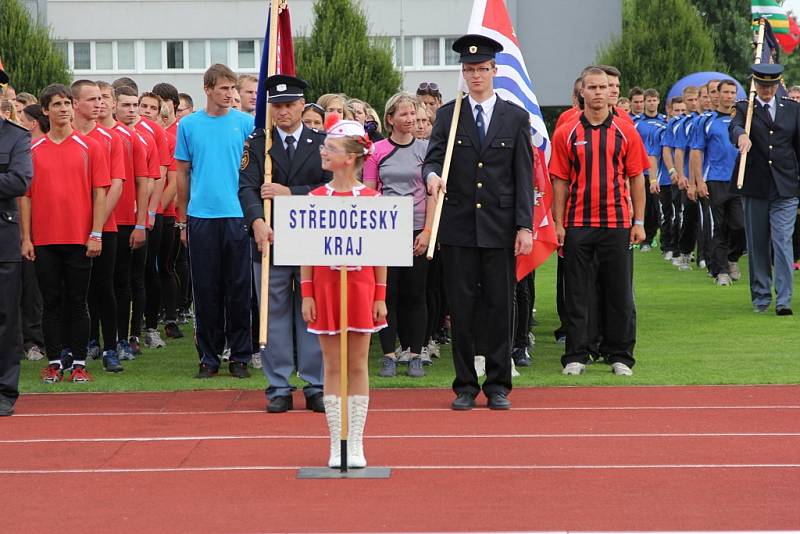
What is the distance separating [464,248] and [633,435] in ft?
6.10

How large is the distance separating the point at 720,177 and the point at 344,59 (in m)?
36.4

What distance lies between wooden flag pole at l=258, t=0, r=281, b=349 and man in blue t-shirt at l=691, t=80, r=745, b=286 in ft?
32.8

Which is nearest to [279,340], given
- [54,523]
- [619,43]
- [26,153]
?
[26,153]

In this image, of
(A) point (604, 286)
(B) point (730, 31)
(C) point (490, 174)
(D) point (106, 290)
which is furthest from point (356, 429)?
(B) point (730, 31)

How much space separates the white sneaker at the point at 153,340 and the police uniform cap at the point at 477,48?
17.7 feet

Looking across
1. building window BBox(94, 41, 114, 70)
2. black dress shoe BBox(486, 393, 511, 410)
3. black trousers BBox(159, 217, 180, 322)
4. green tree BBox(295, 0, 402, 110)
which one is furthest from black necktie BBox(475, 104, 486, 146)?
building window BBox(94, 41, 114, 70)

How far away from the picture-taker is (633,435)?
8961mm

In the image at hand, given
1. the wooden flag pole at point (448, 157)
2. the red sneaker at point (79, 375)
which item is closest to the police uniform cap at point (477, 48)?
the wooden flag pole at point (448, 157)

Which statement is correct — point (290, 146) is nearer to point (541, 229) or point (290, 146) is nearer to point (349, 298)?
point (349, 298)

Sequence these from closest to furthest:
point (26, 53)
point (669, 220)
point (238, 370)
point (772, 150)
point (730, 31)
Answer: point (238, 370) < point (772, 150) < point (669, 220) < point (26, 53) < point (730, 31)

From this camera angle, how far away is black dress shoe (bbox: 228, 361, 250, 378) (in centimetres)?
1190

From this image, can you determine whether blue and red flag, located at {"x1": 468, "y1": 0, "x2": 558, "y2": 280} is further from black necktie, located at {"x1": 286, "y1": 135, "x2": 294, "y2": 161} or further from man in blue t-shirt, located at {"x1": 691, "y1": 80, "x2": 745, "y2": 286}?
man in blue t-shirt, located at {"x1": 691, "y1": 80, "x2": 745, "y2": 286}

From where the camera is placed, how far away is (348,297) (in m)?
8.24

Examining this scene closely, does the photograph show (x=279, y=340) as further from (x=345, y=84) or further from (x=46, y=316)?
(x=345, y=84)
